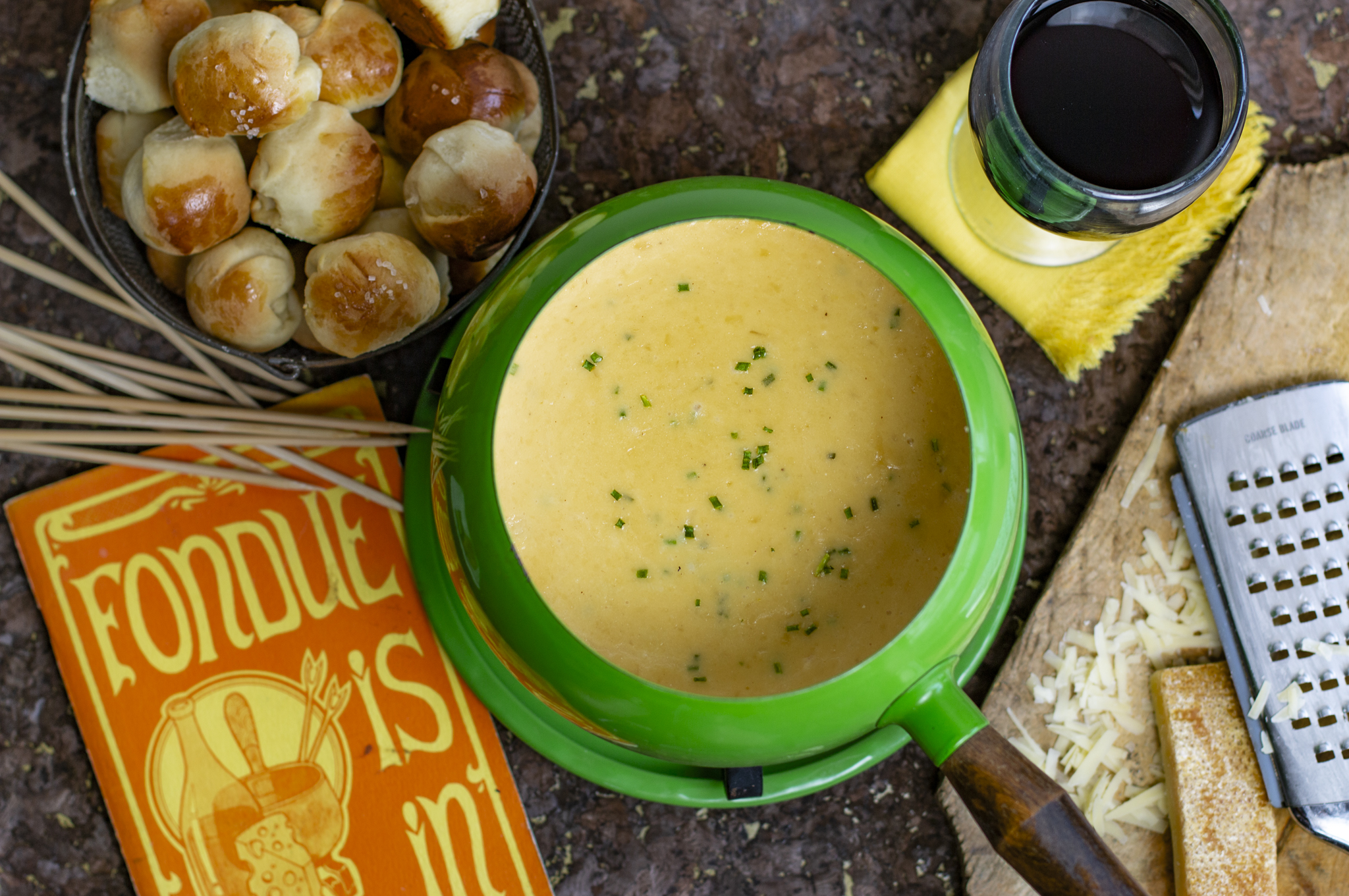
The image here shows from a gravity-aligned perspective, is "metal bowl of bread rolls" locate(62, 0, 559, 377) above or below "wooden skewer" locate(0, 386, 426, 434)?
above

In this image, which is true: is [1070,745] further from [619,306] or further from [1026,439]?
[619,306]

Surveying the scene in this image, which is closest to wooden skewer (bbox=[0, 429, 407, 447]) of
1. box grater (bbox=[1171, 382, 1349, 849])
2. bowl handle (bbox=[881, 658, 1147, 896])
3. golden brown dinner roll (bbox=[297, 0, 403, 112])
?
golden brown dinner roll (bbox=[297, 0, 403, 112])

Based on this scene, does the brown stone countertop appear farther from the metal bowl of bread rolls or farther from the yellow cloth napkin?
the metal bowl of bread rolls

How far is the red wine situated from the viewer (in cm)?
82

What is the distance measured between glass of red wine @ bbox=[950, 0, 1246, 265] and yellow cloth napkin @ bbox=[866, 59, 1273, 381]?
0.10 m

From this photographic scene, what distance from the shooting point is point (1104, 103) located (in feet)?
2.74

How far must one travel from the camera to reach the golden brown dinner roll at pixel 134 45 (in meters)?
0.81

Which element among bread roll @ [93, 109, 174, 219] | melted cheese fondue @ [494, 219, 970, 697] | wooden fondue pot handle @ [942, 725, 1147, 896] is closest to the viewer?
A: wooden fondue pot handle @ [942, 725, 1147, 896]

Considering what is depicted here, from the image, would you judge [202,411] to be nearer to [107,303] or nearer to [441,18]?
[107,303]

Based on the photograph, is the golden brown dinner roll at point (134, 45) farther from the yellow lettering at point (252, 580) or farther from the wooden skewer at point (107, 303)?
the yellow lettering at point (252, 580)

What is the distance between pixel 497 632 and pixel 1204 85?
823mm

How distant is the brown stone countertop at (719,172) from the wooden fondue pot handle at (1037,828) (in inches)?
12.6

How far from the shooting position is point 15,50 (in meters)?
1.00

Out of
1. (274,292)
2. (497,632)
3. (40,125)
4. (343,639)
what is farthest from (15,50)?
(497,632)
